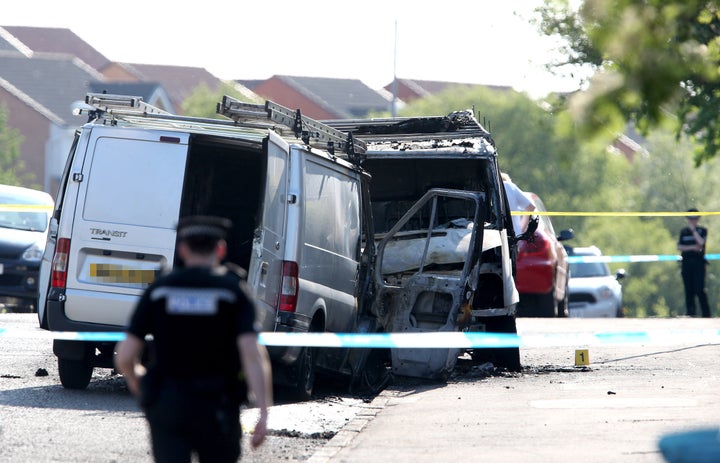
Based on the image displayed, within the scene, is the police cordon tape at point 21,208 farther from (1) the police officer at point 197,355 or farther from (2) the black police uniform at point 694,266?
(1) the police officer at point 197,355

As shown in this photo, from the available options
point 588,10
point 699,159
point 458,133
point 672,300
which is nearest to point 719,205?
point 672,300

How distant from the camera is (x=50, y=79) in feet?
235

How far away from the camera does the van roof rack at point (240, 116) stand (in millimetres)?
10062

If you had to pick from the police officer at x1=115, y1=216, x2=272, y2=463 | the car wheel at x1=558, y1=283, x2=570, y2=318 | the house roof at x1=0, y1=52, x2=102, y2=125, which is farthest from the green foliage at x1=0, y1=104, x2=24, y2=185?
the police officer at x1=115, y1=216, x2=272, y2=463

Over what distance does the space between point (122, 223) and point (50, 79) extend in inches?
2506

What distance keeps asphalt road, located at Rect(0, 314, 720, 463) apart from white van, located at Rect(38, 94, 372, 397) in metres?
0.62

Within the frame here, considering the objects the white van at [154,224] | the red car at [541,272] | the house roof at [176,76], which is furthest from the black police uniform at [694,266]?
the house roof at [176,76]

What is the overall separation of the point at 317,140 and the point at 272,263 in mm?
1669

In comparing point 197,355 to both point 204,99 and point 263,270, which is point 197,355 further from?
point 204,99

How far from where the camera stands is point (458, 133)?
13.9 m

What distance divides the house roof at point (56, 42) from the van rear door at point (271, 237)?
273ft

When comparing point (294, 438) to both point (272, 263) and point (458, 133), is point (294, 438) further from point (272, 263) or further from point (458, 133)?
point (458, 133)

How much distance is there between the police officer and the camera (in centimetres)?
516

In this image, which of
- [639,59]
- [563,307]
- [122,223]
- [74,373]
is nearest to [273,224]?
[122,223]
